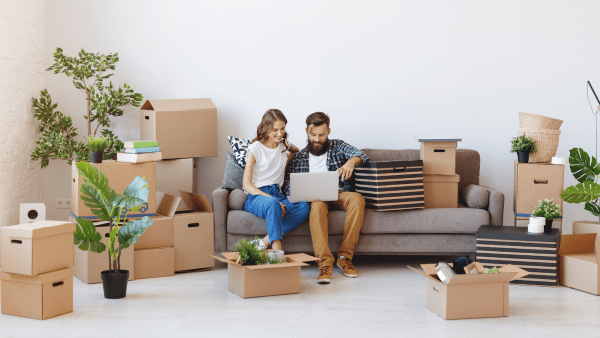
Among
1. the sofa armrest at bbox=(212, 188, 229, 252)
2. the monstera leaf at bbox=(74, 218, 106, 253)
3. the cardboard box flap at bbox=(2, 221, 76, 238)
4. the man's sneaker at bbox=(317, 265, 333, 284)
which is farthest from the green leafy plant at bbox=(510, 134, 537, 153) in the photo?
the cardboard box flap at bbox=(2, 221, 76, 238)

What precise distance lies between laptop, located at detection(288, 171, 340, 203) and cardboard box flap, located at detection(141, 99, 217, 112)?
1.07 meters

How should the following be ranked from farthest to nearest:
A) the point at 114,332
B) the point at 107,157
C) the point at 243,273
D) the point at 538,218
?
the point at 107,157 → the point at 538,218 → the point at 243,273 → the point at 114,332

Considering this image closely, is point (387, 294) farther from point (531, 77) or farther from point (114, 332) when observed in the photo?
point (531, 77)

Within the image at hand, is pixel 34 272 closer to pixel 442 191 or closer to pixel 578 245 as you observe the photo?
pixel 442 191

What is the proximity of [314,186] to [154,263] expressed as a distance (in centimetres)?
111

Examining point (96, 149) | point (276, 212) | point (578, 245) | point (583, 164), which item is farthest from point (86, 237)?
point (583, 164)

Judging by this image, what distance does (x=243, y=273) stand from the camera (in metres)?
3.12


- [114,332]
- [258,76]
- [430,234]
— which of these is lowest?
[114,332]

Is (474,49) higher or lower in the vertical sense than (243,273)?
higher

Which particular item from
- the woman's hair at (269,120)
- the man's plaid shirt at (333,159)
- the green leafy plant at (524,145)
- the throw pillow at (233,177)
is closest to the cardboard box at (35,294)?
the throw pillow at (233,177)

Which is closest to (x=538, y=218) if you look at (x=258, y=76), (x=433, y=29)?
(x=433, y=29)

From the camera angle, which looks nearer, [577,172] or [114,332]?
[114,332]

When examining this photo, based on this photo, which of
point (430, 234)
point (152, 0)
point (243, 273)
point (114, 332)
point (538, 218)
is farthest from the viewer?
point (152, 0)

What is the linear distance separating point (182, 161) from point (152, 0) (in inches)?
53.0
